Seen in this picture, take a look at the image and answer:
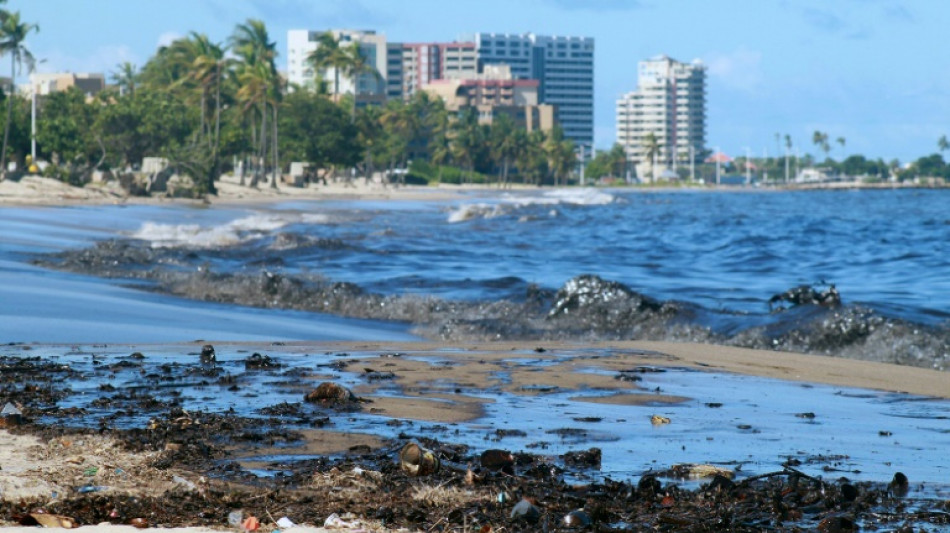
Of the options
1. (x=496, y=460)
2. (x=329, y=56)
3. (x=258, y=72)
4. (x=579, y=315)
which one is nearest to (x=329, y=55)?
(x=329, y=56)

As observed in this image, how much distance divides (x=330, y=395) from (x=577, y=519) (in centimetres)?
244

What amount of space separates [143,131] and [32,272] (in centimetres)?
6042

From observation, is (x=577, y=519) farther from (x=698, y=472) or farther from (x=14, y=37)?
(x=14, y=37)

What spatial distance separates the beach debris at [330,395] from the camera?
5.87m

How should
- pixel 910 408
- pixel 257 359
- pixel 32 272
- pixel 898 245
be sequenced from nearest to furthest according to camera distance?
pixel 910 408
pixel 257 359
pixel 32 272
pixel 898 245

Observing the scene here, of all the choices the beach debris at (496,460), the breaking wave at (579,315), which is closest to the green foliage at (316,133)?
the breaking wave at (579,315)

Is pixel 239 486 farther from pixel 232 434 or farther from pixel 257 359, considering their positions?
pixel 257 359

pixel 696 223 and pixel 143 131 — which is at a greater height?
pixel 143 131

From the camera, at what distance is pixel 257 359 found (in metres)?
7.45

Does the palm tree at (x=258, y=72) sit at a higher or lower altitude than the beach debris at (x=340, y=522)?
higher

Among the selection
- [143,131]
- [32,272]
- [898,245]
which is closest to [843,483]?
[32,272]

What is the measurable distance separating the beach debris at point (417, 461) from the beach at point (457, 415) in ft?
0.20

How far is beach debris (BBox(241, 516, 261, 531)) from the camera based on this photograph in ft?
11.5

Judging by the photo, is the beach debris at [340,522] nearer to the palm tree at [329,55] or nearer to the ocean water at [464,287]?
the ocean water at [464,287]
